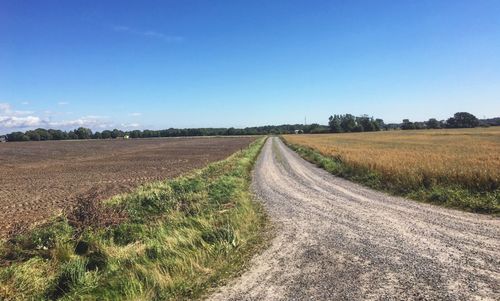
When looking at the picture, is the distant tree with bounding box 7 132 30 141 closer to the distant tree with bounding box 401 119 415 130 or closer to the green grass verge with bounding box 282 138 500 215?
the distant tree with bounding box 401 119 415 130

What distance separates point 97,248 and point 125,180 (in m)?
19.4

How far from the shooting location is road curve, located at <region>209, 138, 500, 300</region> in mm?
6680

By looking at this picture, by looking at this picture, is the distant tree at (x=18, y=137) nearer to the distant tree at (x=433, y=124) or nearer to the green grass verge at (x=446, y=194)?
the distant tree at (x=433, y=124)

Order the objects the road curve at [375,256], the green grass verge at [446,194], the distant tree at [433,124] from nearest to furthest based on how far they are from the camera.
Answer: the road curve at [375,256]
the green grass verge at [446,194]
the distant tree at [433,124]

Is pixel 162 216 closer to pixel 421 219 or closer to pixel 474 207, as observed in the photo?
pixel 421 219

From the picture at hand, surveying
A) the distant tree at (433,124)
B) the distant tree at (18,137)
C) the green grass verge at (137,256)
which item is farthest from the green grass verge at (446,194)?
the distant tree at (18,137)

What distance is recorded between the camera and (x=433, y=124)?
18438 cm

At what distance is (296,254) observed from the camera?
29.5ft

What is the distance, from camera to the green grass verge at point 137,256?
7.11 metres

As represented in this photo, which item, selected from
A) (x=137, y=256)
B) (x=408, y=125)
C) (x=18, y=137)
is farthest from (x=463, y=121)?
(x=18, y=137)

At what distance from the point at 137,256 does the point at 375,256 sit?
5.15 meters

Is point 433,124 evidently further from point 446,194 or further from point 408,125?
point 446,194

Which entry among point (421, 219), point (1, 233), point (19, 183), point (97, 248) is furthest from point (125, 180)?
point (421, 219)

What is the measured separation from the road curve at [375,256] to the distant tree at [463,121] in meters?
175
